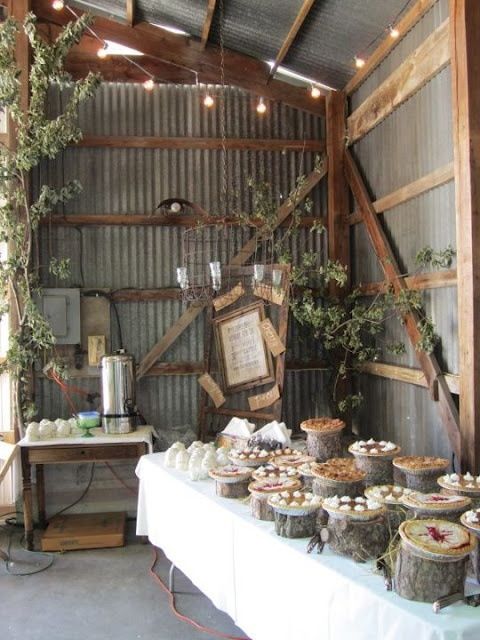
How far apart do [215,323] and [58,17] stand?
311 cm

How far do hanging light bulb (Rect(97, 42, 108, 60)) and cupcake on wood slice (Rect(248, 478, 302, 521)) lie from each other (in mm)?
4193

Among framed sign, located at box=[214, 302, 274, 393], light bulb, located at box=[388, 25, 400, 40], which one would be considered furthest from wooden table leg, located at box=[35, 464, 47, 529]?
light bulb, located at box=[388, 25, 400, 40]

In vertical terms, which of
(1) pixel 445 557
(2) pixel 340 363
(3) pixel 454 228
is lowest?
(1) pixel 445 557

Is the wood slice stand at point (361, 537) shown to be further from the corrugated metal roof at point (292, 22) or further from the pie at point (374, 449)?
the corrugated metal roof at point (292, 22)

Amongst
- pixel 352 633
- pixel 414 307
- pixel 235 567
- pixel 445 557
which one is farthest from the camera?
pixel 414 307

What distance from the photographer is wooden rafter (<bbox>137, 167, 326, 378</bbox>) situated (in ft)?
19.3

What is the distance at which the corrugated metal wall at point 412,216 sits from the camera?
4.08 metres

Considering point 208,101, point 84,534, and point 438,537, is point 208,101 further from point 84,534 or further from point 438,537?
point 438,537

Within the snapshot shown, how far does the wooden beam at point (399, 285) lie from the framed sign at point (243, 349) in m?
1.10

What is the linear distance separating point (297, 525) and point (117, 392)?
2.81 meters

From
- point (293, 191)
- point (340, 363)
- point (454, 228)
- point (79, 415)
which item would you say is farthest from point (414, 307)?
point (79, 415)

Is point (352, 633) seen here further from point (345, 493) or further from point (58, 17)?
point (58, 17)

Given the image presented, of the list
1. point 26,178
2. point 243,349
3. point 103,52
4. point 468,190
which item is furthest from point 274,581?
point 103,52

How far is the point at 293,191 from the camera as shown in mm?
5910
